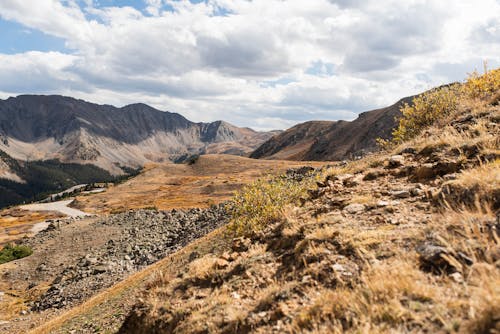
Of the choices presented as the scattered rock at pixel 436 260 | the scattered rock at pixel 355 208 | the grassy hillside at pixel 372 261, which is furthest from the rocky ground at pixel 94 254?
the scattered rock at pixel 436 260

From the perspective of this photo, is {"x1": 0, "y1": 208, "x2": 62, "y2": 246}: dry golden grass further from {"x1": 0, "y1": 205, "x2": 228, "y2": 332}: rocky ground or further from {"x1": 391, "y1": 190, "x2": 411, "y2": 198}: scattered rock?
{"x1": 391, "y1": 190, "x2": 411, "y2": 198}: scattered rock

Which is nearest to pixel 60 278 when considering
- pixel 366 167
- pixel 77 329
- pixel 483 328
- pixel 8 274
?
pixel 8 274

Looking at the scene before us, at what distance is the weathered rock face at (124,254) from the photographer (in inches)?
A: 1276

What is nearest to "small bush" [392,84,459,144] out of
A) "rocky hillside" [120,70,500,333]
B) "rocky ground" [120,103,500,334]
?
"rocky hillside" [120,70,500,333]

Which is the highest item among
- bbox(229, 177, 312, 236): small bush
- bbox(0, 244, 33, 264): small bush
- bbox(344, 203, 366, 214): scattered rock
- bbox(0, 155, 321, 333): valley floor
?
bbox(344, 203, 366, 214): scattered rock

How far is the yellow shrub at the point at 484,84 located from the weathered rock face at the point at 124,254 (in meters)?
27.7

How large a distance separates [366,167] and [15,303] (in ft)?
128

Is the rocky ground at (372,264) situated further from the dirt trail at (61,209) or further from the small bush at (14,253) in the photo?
the dirt trail at (61,209)

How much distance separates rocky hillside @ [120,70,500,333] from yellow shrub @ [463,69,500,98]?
3.84 m

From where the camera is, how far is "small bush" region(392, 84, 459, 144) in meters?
18.6

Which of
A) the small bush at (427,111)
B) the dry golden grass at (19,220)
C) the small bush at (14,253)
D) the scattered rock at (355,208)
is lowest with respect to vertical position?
the dry golden grass at (19,220)

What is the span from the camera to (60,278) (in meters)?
38.0

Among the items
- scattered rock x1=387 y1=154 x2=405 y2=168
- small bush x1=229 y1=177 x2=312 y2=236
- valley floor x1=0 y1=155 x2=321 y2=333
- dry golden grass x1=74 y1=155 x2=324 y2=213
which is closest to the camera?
scattered rock x1=387 y1=154 x2=405 y2=168

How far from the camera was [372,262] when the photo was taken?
6684 mm
